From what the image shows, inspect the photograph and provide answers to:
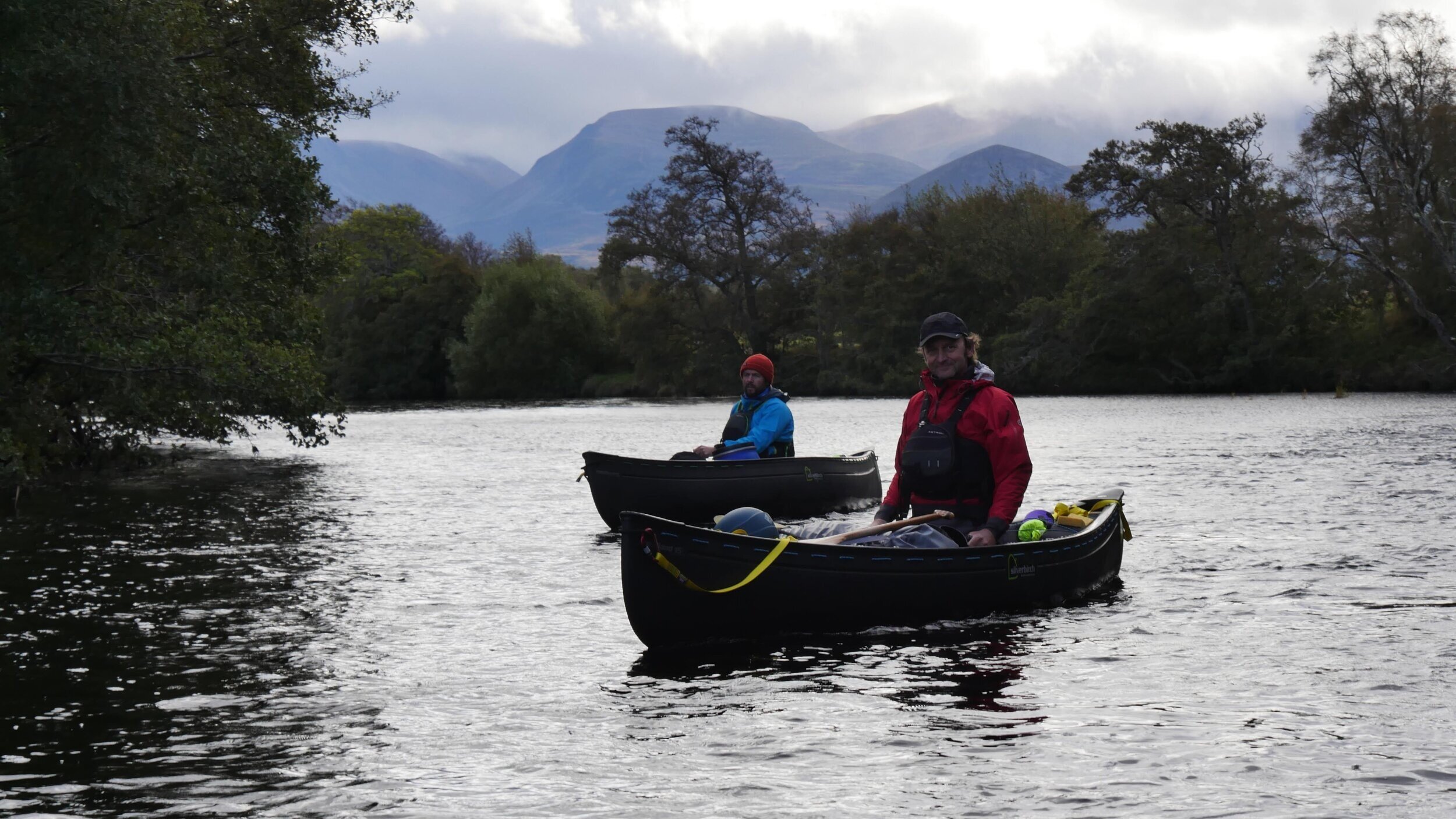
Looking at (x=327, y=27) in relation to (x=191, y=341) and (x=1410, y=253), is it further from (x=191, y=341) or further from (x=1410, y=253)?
(x=1410, y=253)

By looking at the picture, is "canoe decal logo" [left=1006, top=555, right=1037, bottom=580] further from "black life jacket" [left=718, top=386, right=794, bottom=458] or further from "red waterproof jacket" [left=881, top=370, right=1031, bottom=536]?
"black life jacket" [left=718, top=386, right=794, bottom=458]

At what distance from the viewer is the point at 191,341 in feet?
63.4

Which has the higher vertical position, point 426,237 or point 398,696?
point 426,237

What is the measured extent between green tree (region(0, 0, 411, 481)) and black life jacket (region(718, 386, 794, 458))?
25.0ft

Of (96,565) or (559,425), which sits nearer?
(96,565)

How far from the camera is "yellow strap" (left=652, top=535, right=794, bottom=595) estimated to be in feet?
28.7

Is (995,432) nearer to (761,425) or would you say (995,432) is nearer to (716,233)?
(761,425)

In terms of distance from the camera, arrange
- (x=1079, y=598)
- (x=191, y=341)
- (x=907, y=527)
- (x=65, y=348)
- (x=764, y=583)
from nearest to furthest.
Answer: (x=764, y=583), (x=907, y=527), (x=1079, y=598), (x=65, y=348), (x=191, y=341)

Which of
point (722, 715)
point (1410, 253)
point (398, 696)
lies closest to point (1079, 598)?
point (722, 715)

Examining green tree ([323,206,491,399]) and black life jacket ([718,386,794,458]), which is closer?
black life jacket ([718,386,794,458])

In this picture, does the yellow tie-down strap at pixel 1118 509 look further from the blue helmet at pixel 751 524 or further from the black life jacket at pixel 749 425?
the black life jacket at pixel 749 425

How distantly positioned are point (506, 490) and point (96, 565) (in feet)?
30.9

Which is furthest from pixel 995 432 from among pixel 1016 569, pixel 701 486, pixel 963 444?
pixel 701 486

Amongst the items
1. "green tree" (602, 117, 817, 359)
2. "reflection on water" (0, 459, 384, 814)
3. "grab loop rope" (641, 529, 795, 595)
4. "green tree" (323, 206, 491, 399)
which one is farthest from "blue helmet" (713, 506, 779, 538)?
"green tree" (323, 206, 491, 399)
